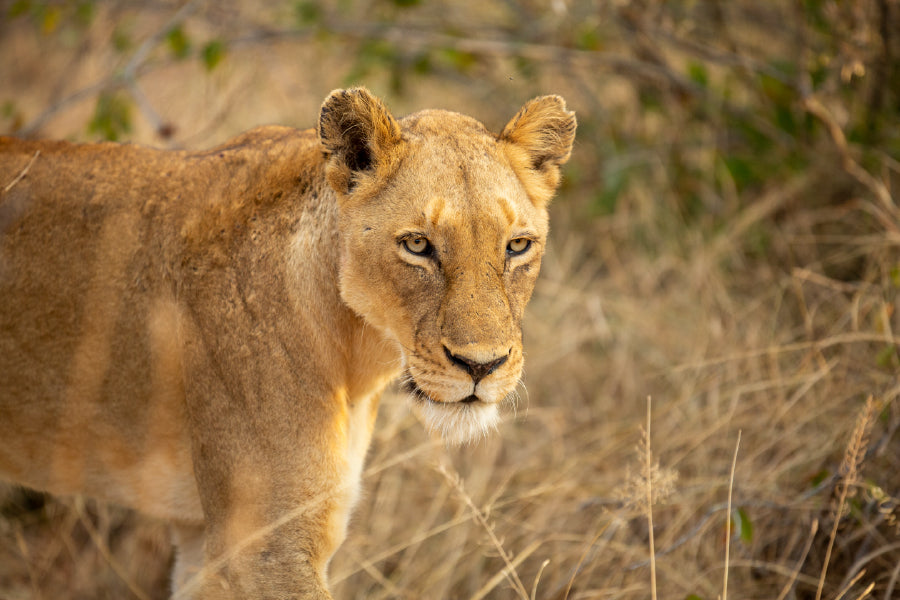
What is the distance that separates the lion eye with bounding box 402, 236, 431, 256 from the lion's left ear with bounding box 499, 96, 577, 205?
23.2 inches

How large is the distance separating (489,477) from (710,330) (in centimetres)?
173

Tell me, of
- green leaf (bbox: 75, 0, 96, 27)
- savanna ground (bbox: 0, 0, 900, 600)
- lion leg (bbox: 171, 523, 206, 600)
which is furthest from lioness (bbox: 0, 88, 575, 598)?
green leaf (bbox: 75, 0, 96, 27)

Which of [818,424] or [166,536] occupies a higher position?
[818,424]

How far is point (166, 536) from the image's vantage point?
4.67m

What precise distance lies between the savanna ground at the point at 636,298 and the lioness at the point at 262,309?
0.62 meters

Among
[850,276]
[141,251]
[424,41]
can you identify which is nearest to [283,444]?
[141,251]

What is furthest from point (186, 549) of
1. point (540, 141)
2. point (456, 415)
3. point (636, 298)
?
point (636, 298)

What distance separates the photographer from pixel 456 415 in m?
2.80

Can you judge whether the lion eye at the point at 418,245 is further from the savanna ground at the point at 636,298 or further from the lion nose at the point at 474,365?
the savanna ground at the point at 636,298

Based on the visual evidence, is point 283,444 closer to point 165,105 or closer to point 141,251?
point 141,251

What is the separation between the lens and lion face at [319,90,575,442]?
271 centimetres

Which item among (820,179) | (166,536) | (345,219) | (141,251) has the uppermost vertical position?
(345,219)

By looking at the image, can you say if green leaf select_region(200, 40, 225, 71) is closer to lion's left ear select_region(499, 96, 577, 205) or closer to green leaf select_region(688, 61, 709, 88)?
lion's left ear select_region(499, 96, 577, 205)

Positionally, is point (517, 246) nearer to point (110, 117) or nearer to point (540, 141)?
point (540, 141)
